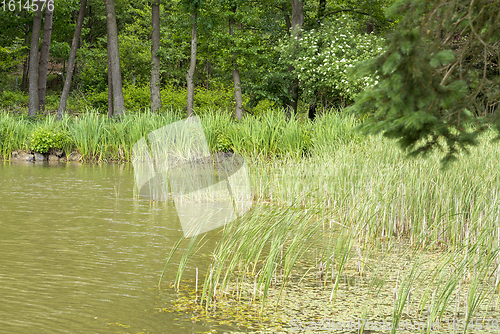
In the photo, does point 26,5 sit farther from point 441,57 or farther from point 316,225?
point 441,57

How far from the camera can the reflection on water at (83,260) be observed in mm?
3318

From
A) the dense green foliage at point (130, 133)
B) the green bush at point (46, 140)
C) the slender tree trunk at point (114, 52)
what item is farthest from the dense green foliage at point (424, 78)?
the slender tree trunk at point (114, 52)

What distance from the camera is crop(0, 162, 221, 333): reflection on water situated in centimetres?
332

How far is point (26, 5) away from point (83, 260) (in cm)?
1883

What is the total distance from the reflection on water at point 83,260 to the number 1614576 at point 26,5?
1377 centimetres

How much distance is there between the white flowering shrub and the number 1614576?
9.83 meters

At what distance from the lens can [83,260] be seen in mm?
4609

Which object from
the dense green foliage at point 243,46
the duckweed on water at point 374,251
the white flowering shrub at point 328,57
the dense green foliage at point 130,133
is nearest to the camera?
the duckweed on water at point 374,251

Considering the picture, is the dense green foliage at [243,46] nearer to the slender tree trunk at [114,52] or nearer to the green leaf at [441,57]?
the slender tree trunk at [114,52]

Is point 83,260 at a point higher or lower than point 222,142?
lower

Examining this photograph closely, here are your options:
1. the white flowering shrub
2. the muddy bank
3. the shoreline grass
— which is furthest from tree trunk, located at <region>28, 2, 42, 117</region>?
the shoreline grass

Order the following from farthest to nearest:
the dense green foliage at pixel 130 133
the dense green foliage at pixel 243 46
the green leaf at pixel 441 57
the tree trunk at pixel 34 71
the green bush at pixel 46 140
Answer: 1. the tree trunk at pixel 34 71
2. the dense green foliage at pixel 243 46
3. the green bush at pixel 46 140
4. the dense green foliage at pixel 130 133
5. the green leaf at pixel 441 57

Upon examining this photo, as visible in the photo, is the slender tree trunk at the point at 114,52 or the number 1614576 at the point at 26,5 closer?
the slender tree trunk at the point at 114,52

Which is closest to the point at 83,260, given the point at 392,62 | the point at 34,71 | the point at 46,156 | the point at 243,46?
the point at 392,62
